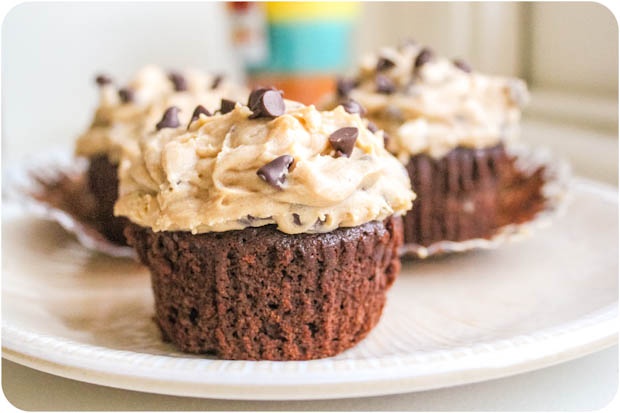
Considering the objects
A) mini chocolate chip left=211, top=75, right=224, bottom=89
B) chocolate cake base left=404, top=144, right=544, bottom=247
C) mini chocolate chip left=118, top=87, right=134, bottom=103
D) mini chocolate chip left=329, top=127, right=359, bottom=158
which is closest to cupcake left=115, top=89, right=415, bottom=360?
mini chocolate chip left=329, top=127, right=359, bottom=158

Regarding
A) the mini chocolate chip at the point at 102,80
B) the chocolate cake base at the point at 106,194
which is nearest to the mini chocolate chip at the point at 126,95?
the mini chocolate chip at the point at 102,80

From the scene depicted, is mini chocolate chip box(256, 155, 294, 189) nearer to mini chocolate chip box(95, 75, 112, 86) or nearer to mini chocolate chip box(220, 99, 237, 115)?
mini chocolate chip box(220, 99, 237, 115)

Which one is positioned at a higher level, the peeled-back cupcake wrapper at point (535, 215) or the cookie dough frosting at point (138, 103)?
the cookie dough frosting at point (138, 103)

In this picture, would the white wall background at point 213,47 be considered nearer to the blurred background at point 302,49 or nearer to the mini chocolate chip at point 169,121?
the blurred background at point 302,49

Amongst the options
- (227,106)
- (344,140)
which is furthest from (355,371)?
(227,106)

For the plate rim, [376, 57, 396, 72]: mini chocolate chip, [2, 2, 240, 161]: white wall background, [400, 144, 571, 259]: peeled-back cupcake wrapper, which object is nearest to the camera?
the plate rim

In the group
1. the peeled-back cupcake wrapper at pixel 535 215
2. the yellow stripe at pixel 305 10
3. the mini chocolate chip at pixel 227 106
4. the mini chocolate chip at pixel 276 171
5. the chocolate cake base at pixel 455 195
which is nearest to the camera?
the mini chocolate chip at pixel 276 171
